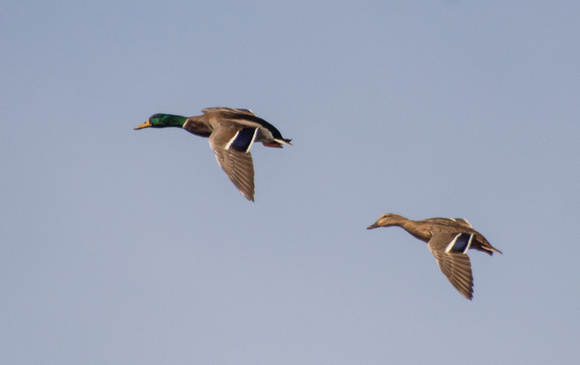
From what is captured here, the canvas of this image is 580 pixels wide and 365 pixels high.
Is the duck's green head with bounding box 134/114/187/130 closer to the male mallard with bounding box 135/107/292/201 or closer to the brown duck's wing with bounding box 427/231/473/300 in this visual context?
the male mallard with bounding box 135/107/292/201

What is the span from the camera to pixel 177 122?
30.8 meters

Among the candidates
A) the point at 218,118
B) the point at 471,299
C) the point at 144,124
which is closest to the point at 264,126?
the point at 218,118

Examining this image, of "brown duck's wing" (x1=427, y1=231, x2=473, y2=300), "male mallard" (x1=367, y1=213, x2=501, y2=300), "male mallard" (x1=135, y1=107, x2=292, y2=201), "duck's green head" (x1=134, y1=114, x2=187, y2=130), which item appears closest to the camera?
"male mallard" (x1=135, y1=107, x2=292, y2=201)

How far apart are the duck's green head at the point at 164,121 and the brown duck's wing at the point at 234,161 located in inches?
85.3

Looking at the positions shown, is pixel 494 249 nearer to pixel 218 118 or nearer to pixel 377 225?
pixel 377 225

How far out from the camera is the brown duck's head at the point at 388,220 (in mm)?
32125

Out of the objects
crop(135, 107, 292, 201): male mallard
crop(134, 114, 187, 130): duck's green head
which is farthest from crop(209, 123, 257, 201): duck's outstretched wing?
crop(134, 114, 187, 130): duck's green head

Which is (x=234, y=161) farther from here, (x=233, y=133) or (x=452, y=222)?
(x=452, y=222)

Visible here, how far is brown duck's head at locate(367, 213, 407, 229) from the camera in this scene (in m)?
32.1

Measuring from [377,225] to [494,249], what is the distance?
3863mm

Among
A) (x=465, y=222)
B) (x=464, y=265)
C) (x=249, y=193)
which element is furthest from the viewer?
(x=465, y=222)

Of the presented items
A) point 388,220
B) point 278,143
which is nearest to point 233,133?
point 278,143

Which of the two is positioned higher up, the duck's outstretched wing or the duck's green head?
the duck's green head

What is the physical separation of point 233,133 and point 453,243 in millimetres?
5582
